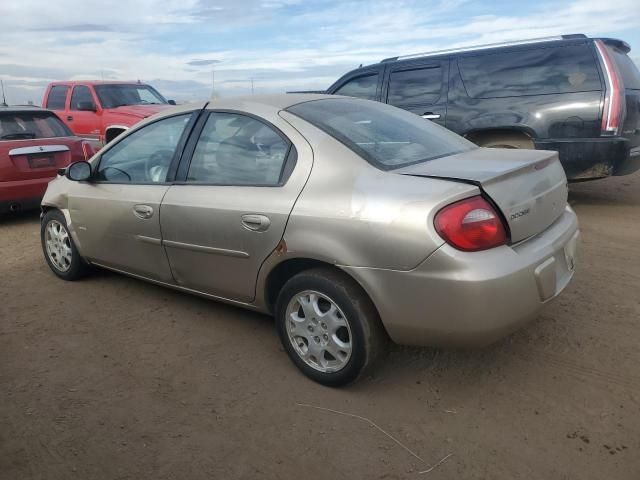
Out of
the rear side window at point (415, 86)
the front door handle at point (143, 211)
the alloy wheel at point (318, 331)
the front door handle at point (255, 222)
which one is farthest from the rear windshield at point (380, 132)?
the rear side window at point (415, 86)

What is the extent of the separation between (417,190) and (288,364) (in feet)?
4.39

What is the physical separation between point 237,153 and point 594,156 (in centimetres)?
420

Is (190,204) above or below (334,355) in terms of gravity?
above

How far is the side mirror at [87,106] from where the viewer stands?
394 inches

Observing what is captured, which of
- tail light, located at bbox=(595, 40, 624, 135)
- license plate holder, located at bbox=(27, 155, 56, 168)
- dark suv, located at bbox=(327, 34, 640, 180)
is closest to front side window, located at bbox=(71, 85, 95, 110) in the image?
license plate holder, located at bbox=(27, 155, 56, 168)

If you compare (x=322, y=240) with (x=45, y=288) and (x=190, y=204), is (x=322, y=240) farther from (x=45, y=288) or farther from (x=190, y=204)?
(x=45, y=288)

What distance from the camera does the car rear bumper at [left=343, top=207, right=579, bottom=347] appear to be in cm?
242

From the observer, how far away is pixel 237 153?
3.35 meters

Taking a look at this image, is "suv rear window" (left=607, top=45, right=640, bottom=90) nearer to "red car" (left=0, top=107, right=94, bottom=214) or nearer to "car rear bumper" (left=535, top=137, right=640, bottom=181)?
"car rear bumper" (left=535, top=137, right=640, bottom=181)

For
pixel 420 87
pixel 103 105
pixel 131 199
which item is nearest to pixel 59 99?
pixel 103 105

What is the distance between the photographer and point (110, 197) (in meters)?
3.98

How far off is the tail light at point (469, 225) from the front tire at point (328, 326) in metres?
0.55

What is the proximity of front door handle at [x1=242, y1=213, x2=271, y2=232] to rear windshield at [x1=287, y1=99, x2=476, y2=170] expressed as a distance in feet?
1.95

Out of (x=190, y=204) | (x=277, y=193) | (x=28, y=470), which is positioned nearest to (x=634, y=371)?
(x=277, y=193)
